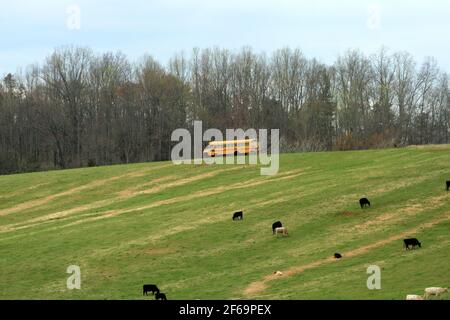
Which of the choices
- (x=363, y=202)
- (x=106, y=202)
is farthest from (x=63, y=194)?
(x=363, y=202)

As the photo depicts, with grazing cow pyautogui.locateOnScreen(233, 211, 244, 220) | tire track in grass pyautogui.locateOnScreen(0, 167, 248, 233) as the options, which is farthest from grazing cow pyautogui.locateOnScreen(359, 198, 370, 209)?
tire track in grass pyautogui.locateOnScreen(0, 167, 248, 233)

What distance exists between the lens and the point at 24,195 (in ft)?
233

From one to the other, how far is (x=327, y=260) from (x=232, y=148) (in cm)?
4789

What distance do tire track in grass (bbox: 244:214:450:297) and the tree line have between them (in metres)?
82.6

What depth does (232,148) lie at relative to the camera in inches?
3231

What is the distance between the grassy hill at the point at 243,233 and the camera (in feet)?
104

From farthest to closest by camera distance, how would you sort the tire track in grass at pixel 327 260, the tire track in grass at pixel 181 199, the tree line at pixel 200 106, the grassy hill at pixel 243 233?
the tree line at pixel 200 106 < the tire track in grass at pixel 181 199 < the grassy hill at pixel 243 233 < the tire track in grass at pixel 327 260

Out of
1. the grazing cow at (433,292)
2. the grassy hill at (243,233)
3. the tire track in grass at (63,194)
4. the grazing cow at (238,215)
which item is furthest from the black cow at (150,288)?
the tire track in grass at (63,194)

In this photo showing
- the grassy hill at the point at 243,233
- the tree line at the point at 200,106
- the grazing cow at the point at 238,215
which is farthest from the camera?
the tree line at the point at 200,106

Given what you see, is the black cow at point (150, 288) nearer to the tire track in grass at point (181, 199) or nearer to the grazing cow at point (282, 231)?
the grazing cow at point (282, 231)

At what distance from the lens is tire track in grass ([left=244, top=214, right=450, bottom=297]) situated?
30642mm

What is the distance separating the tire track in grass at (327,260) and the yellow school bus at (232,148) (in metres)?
42.0

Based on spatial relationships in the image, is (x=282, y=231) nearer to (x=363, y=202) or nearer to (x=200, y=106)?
(x=363, y=202)
